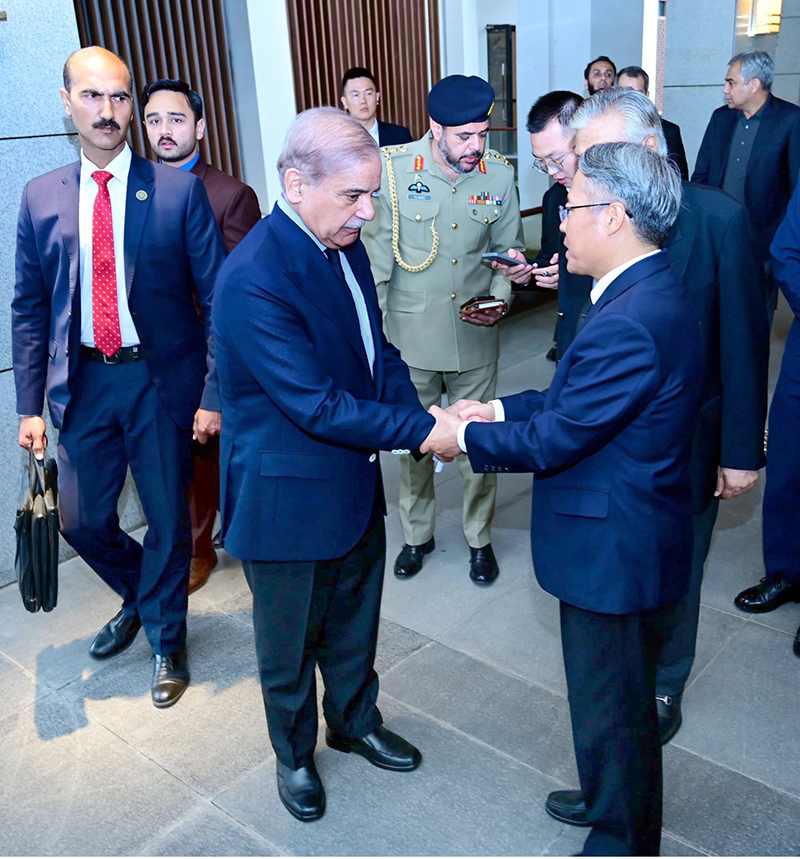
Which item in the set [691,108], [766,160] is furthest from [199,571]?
[691,108]

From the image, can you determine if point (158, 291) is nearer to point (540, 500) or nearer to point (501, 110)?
point (540, 500)

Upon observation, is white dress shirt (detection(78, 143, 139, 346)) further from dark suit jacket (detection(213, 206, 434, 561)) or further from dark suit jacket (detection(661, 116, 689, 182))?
dark suit jacket (detection(661, 116, 689, 182))

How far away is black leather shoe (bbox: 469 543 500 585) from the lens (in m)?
3.69

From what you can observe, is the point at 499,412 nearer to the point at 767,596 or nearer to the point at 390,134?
the point at 767,596

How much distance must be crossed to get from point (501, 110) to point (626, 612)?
10318mm

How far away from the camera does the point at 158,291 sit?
289 cm

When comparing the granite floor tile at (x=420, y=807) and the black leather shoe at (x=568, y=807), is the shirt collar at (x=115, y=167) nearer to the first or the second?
the granite floor tile at (x=420, y=807)

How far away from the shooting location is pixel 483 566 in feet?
12.2

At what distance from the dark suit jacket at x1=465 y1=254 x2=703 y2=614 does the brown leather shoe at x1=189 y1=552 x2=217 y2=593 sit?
6.87 feet

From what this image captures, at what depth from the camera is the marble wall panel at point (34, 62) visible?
3490 mm

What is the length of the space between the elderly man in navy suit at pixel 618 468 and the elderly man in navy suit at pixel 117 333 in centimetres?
131

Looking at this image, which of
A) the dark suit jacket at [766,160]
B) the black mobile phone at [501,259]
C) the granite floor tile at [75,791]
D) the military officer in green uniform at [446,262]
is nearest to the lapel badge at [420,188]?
the military officer in green uniform at [446,262]

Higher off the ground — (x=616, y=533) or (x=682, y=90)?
(x=682, y=90)

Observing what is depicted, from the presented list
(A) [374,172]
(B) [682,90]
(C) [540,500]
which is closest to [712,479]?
(C) [540,500]
